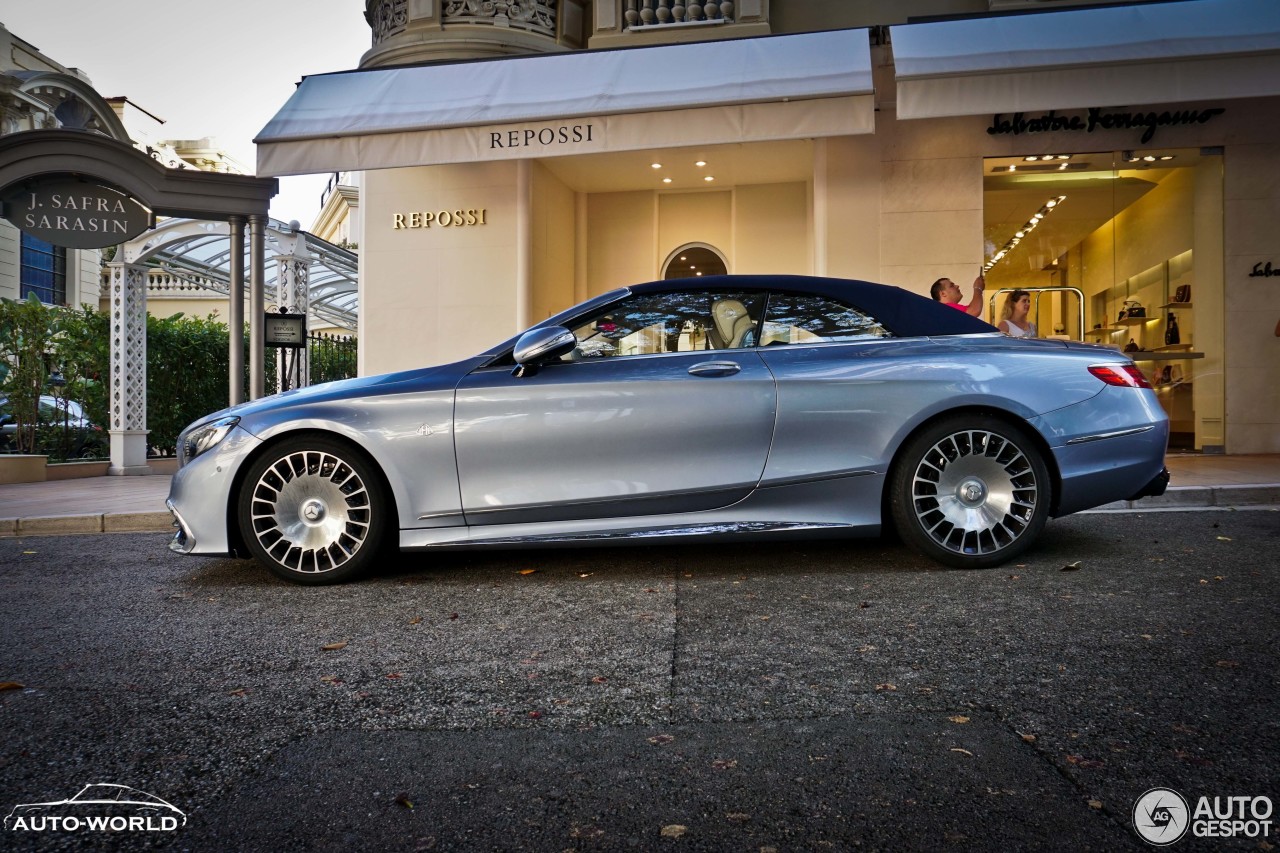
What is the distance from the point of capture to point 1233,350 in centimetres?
1029

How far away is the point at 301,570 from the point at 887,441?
2.83 meters

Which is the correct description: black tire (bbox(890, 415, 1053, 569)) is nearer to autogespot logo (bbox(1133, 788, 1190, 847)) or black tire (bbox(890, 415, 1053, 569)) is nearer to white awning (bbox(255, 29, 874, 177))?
autogespot logo (bbox(1133, 788, 1190, 847))

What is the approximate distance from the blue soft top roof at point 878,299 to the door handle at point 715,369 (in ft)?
1.58

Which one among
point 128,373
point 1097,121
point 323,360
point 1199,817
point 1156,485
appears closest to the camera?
point 1199,817

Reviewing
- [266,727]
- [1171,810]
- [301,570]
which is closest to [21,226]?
[301,570]

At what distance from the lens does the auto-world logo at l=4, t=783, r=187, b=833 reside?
5.82 ft

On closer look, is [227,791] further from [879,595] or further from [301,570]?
[879,595]

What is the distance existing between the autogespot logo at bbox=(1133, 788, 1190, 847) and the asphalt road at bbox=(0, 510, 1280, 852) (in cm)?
3

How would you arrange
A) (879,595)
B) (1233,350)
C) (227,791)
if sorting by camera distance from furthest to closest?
(1233,350)
(879,595)
(227,791)

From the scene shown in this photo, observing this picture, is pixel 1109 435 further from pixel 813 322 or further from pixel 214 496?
pixel 214 496

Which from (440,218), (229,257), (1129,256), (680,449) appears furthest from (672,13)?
(680,449)

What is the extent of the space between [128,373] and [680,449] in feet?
36.2

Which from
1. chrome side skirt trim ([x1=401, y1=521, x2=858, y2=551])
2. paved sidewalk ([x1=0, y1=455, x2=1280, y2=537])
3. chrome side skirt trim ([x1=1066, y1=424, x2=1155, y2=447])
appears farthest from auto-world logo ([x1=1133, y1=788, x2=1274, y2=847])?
paved sidewalk ([x1=0, y1=455, x2=1280, y2=537])

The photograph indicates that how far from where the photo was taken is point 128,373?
1217 centimetres
